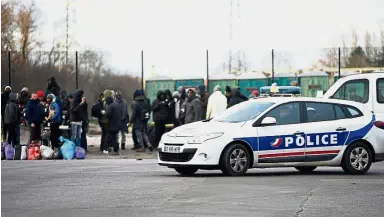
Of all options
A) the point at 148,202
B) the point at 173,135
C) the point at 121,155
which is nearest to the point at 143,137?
the point at 121,155

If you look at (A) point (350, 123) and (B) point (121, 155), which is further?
(B) point (121, 155)

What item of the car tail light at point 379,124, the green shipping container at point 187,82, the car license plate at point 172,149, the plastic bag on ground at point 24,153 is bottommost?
the plastic bag on ground at point 24,153

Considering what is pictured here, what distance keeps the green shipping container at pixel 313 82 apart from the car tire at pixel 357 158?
72.9 feet

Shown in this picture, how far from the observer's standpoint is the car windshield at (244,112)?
18.3 metres

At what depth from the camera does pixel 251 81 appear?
41406mm

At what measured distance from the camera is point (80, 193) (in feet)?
49.2

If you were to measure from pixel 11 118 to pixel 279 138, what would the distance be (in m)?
11.4

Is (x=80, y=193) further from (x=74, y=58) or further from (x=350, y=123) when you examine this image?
(x=74, y=58)

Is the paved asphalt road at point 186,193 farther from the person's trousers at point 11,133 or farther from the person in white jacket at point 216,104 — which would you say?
the person in white jacket at point 216,104

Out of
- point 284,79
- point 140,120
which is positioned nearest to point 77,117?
point 140,120

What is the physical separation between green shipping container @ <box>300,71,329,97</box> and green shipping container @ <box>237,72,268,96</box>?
5.13 ft

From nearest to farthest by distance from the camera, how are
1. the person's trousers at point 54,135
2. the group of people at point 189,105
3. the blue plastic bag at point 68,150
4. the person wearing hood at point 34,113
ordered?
the blue plastic bag at point 68,150 < the person wearing hood at point 34,113 < the person's trousers at point 54,135 < the group of people at point 189,105

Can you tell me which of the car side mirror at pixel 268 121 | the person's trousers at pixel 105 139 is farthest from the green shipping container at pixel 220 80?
the car side mirror at pixel 268 121

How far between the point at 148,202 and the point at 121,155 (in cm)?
1452
